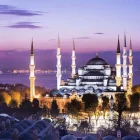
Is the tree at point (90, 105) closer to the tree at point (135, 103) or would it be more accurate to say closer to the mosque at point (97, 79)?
the tree at point (135, 103)

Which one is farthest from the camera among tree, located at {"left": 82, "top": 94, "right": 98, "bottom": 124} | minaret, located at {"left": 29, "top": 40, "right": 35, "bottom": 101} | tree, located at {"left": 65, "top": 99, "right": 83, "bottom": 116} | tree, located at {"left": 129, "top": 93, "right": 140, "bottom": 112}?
minaret, located at {"left": 29, "top": 40, "right": 35, "bottom": 101}

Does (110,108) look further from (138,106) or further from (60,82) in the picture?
(60,82)

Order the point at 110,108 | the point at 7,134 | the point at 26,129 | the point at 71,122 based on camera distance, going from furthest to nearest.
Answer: the point at 110,108, the point at 71,122, the point at 26,129, the point at 7,134

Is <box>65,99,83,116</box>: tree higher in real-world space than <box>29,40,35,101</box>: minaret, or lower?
lower

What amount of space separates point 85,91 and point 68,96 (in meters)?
1.90

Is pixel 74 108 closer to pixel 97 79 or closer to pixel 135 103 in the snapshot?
pixel 135 103

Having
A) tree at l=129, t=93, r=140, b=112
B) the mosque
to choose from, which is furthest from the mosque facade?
tree at l=129, t=93, r=140, b=112

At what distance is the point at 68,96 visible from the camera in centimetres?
3622

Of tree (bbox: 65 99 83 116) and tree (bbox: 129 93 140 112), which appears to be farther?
tree (bbox: 129 93 140 112)

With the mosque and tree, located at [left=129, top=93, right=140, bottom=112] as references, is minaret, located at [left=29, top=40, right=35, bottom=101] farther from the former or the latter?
tree, located at [left=129, top=93, right=140, bottom=112]

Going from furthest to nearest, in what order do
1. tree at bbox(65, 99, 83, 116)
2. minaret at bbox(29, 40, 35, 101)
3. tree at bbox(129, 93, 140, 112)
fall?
minaret at bbox(29, 40, 35, 101) → tree at bbox(129, 93, 140, 112) → tree at bbox(65, 99, 83, 116)

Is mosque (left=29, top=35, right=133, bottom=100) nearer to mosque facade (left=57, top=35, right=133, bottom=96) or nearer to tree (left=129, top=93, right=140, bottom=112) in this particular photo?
mosque facade (left=57, top=35, right=133, bottom=96)

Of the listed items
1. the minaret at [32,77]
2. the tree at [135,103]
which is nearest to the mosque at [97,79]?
the minaret at [32,77]

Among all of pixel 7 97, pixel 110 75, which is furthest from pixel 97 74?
pixel 7 97
